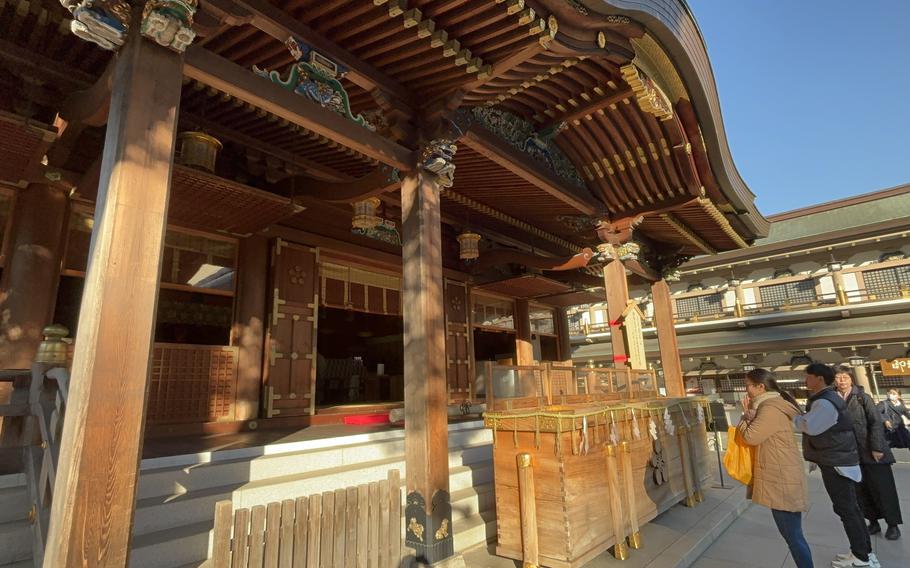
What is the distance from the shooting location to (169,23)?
2.65m

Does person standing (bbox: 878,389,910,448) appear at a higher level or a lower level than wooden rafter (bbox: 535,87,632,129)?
lower

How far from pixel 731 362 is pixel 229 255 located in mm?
21511

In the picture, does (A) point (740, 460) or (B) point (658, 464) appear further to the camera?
(B) point (658, 464)

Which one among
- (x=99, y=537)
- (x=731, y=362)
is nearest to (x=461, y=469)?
(x=99, y=537)

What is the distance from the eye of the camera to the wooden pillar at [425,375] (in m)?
3.76

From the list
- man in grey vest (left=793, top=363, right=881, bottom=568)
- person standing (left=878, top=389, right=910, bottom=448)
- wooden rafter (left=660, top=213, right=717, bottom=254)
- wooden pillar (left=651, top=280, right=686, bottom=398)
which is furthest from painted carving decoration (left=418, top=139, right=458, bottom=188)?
wooden pillar (left=651, top=280, right=686, bottom=398)

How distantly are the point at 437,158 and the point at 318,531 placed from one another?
321 cm

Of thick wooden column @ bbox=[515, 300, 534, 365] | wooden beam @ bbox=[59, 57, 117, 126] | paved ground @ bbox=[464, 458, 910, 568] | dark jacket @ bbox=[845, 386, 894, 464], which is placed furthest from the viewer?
thick wooden column @ bbox=[515, 300, 534, 365]

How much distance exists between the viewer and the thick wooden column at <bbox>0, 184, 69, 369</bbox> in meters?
4.73

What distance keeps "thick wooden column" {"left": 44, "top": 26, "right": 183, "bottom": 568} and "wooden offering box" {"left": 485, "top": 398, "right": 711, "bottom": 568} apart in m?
2.80

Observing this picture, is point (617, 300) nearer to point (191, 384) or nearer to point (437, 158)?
point (437, 158)

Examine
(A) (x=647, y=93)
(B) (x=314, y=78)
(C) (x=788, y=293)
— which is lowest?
(B) (x=314, y=78)

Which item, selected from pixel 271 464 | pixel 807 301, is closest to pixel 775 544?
pixel 271 464

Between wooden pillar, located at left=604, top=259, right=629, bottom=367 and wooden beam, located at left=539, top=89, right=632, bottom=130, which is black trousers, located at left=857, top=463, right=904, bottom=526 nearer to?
wooden pillar, located at left=604, top=259, right=629, bottom=367
